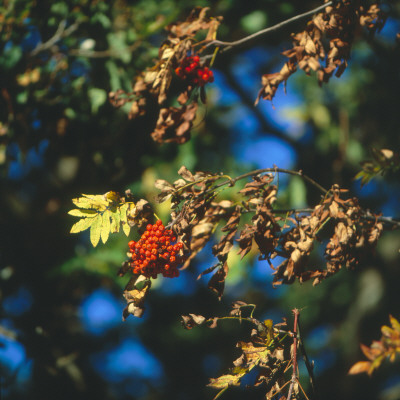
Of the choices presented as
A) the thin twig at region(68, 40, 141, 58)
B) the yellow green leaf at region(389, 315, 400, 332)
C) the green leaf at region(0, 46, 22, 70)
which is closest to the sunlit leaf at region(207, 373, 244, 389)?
the yellow green leaf at region(389, 315, 400, 332)

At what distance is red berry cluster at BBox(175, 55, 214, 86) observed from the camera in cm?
170

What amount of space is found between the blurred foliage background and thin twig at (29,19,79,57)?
0.05 ft

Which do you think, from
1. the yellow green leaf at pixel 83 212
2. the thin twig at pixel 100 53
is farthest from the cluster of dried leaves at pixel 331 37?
the thin twig at pixel 100 53

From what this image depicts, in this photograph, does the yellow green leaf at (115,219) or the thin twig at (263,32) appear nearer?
the yellow green leaf at (115,219)

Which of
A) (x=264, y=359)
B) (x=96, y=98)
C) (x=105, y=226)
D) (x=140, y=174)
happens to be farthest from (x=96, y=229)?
(x=140, y=174)

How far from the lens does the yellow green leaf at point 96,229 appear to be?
140cm

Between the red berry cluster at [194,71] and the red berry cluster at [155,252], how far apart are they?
27.7 inches

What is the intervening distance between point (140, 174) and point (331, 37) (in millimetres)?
2522

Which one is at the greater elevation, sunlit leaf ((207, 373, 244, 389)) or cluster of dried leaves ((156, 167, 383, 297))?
cluster of dried leaves ((156, 167, 383, 297))

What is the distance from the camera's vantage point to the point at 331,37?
5.19ft

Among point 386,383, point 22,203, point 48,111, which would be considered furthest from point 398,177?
point 22,203

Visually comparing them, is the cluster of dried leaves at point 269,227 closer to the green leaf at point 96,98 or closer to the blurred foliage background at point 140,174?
the blurred foliage background at point 140,174

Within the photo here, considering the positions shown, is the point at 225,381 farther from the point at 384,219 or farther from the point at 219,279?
the point at 384,219

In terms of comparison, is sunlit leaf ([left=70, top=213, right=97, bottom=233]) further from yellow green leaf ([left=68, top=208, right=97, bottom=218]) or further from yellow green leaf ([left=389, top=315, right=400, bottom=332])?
yellow green leaf ([left=389, top=315, right=400, bottom=332])
